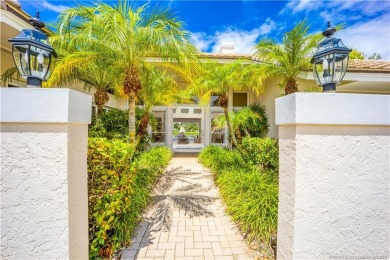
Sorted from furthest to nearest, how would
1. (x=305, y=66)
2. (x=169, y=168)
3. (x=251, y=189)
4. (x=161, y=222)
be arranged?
1. (x=169, y=168)
2. (x=305, y=66)
3. (x=251, y=189)
4. (x=161, y=222)

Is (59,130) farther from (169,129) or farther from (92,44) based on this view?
(169,129)

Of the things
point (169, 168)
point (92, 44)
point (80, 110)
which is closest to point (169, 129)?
point (169, 168)

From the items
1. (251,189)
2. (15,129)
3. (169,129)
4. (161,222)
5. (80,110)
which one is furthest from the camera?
(169,129)

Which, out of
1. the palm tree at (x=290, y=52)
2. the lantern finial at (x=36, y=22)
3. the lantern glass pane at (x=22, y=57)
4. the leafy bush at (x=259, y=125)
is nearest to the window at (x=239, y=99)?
the leafy bush at (x=259, y=125)

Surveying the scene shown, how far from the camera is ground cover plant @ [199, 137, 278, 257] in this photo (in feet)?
11.6

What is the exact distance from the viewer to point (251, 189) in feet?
15.7

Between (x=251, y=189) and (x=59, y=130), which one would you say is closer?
(x=59, y=130)

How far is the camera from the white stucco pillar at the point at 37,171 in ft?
5.99

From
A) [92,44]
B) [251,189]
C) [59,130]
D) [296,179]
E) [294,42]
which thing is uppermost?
[294,42]

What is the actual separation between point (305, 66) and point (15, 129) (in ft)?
26.3

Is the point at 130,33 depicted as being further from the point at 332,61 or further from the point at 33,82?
the point at 332,61

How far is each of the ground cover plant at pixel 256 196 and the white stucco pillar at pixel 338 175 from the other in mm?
1409

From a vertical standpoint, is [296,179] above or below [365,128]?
below

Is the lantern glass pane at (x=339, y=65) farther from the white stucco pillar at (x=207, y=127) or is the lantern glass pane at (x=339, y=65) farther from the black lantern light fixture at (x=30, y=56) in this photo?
the white stucco pillar at (x=207, y=127)
